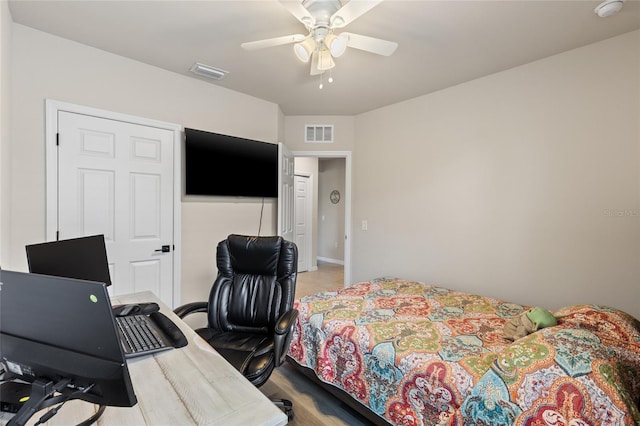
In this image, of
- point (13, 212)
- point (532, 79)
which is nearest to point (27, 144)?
point (13, 212)

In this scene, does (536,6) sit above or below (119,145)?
above

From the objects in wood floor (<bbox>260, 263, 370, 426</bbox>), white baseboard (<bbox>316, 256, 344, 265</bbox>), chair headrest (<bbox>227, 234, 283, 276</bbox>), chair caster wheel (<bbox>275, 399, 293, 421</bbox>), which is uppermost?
chair headrest (<bbox>227, 234, 283, 276</bbox>)

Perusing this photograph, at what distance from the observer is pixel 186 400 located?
0.86m

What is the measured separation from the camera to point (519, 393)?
3.92 feet

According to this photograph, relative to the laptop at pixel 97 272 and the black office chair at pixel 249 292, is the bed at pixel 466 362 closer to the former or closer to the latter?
the black office chair at pixel 249 292

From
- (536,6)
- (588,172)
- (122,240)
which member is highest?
(536,6)

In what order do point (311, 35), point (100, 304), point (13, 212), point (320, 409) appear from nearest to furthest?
point (100, 304) < point (311, 35) < point (320, 409) < point (13, 212)

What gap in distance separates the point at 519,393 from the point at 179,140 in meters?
3.15

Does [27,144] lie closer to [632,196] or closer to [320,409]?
[320,409]

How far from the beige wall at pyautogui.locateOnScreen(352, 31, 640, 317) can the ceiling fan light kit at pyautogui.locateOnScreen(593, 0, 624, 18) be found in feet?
1.66

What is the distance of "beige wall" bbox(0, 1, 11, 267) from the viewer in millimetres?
1763

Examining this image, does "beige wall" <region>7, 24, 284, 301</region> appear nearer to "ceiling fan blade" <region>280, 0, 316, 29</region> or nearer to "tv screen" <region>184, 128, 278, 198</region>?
"tv screen" <region>184, 128, 278, 198</region>

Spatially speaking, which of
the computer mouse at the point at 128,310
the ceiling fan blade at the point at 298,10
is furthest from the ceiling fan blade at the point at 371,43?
the computer mouse at the point at 128,310

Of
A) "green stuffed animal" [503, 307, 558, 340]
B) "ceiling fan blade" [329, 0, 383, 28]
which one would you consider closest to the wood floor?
"green stuffed animal" [503, 307, 558, 340]
